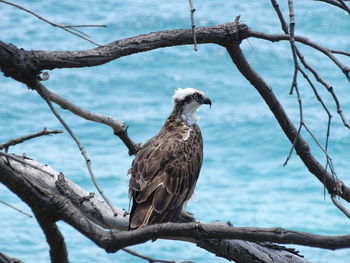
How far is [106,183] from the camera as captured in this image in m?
6.94

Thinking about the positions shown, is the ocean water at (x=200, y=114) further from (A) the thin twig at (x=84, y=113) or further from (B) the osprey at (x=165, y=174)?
(A) the thin twig at (x=84, y=113)

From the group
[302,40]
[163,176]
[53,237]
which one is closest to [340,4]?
[302,40]

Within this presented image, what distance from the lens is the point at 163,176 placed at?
135 inches

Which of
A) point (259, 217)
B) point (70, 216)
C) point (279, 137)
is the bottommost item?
point (70, 216)

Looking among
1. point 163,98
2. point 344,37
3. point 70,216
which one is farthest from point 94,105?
point 70,216

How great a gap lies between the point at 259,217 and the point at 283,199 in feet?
1.31

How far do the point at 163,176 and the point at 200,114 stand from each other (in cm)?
459

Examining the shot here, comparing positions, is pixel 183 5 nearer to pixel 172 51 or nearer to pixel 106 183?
pixel 172 51

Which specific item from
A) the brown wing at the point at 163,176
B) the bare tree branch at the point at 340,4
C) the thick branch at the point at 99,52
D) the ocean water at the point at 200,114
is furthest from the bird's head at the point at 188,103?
the ocean water at the point at 200,114

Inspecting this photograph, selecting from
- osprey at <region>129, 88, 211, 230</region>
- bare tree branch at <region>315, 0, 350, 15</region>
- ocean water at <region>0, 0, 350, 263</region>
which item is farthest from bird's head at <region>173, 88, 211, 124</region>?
ocean water at <region>0, 0, 350, 263</region>

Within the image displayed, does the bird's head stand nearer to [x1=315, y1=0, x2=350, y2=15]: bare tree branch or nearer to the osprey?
the osprey

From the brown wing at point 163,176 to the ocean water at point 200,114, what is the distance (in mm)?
2819

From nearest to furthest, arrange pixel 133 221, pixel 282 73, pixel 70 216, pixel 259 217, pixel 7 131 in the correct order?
pixel 70 216
pixel 133 221
pixel 259 217
pixel 7 131
pixel 282 73

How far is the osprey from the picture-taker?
3.28 m
